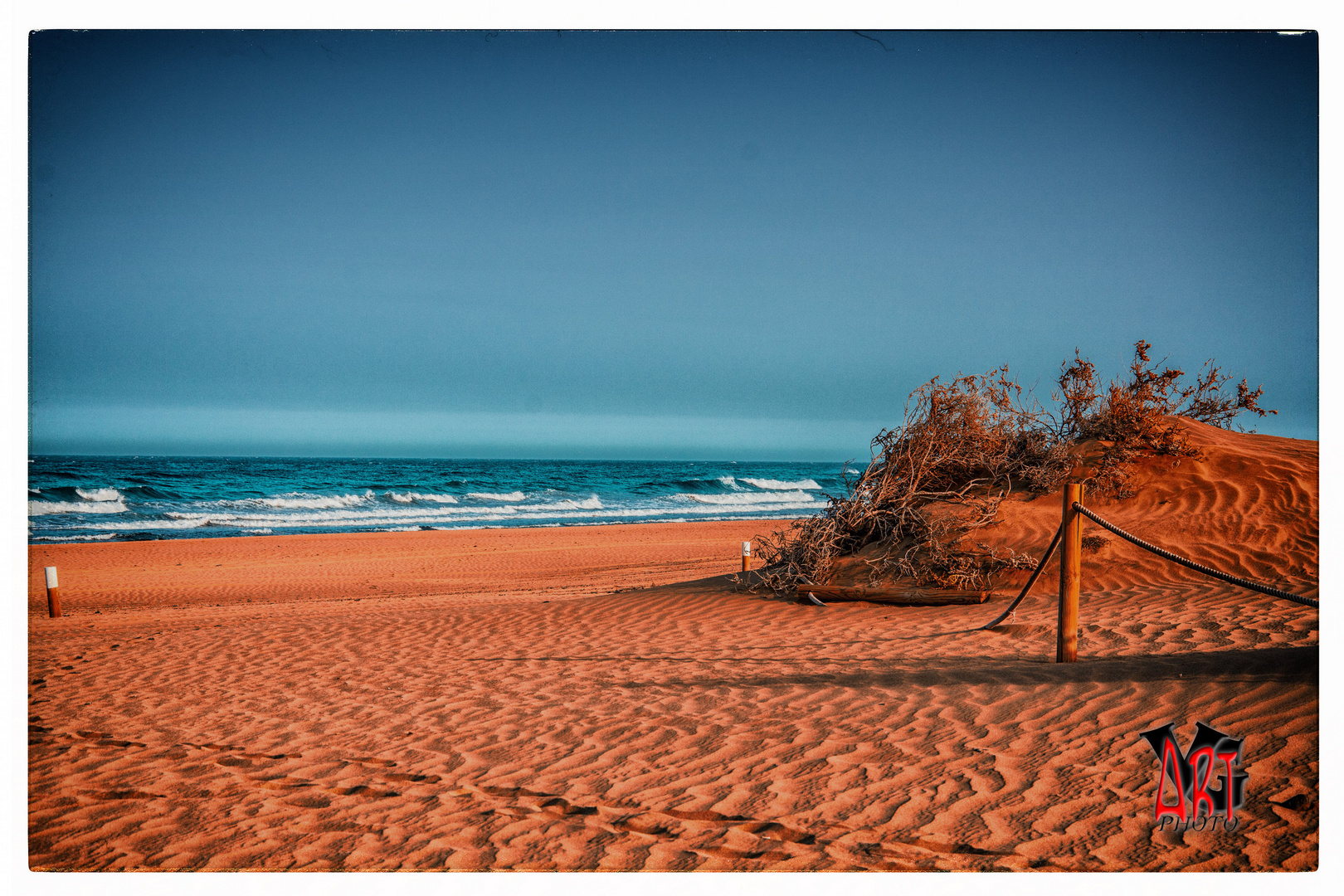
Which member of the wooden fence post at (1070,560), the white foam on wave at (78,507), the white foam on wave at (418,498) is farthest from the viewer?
the white foam on wave at (418,498)

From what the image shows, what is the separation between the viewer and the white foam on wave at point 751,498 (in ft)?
136

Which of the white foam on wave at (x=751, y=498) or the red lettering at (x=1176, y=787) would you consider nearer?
the red lettering at (x=1176, y=787)

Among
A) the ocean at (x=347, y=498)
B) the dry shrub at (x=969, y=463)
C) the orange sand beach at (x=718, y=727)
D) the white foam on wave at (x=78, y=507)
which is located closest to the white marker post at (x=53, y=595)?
the orange sand beach at (x=718, y=727)

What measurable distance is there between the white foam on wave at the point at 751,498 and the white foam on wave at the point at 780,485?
3.00 meters

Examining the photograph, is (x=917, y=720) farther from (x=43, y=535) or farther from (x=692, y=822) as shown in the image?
(x=43, y=535)

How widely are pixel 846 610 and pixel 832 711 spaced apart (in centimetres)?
369

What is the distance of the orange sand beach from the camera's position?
3.31 metres

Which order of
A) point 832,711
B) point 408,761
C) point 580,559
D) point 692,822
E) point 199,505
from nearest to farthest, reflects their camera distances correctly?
point 692,822 → point 408,761 → point 832,711 → point 580,559 → point 199,505

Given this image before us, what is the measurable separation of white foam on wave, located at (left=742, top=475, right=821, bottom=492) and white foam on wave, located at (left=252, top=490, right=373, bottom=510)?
2579 centimetres

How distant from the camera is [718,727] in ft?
15.2

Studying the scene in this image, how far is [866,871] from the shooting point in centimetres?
308

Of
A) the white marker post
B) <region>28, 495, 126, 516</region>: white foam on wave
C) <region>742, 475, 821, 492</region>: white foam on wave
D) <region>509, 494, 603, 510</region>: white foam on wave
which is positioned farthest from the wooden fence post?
<region>742, 475, 821, 492</region>: white foam on wave

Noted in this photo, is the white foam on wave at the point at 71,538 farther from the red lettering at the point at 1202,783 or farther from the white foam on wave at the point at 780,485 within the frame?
the white foam on wave at the point at 780,485

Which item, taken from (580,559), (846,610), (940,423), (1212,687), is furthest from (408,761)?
(580,559)
